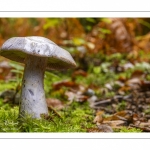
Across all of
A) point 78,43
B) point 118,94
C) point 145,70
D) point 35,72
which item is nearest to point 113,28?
point 78,43

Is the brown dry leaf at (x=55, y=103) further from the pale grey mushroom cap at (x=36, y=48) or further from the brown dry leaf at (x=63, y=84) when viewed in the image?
the pale grey mushroom cap at (x=36, y=48)

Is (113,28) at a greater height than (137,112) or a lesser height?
greater

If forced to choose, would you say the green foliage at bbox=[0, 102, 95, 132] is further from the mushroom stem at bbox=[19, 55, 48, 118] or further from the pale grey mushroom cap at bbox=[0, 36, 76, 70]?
the pale grey mushroom cap at bbox=[0, 36, 76, 70]

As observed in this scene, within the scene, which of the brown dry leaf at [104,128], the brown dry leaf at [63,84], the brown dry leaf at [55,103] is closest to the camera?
the brown dry leaf at [104,128]

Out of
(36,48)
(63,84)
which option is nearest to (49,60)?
(36,48)

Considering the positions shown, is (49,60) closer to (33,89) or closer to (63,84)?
(33,89)

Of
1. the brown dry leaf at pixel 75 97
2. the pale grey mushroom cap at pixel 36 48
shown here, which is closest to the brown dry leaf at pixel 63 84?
the brown dry leaf at pixel 75 97

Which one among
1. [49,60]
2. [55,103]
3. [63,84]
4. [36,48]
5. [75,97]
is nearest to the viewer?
[36,48]
